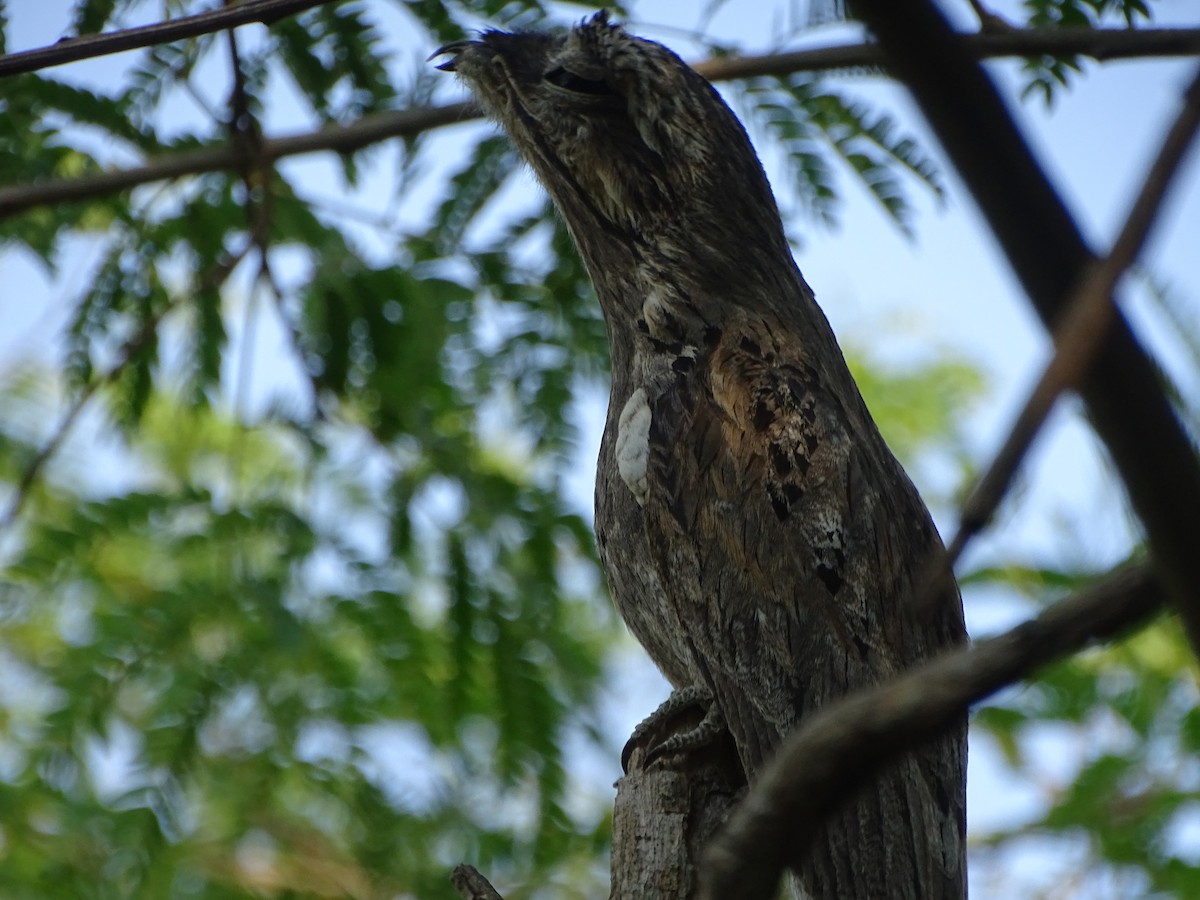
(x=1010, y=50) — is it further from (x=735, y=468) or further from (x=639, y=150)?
(x=735, y=468)

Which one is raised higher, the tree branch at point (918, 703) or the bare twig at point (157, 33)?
the bare twig at point (157, 33)

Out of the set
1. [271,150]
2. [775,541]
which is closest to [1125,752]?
[775,541]

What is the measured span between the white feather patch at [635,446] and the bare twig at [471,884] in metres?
0.63

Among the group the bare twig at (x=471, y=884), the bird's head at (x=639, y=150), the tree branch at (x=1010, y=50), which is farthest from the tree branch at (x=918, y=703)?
the bird's head at (x=639, y=150)

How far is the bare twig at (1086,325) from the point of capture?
2.08ft

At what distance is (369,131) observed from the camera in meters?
3.02

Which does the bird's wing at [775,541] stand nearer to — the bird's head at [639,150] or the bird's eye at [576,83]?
the bird's head at [639,150]

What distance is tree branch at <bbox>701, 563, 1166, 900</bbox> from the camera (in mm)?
801

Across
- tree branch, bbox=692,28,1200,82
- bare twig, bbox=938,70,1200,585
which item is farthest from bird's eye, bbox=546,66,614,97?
bare twig, bbox=938,70,1200,585

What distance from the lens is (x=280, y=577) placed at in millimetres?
3057

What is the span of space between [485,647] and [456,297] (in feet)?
3.08

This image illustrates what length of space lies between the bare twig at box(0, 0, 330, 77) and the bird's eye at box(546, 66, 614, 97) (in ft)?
2.13

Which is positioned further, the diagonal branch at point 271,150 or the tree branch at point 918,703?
the diagonal branch at point 271,150

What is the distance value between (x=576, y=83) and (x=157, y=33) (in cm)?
80
